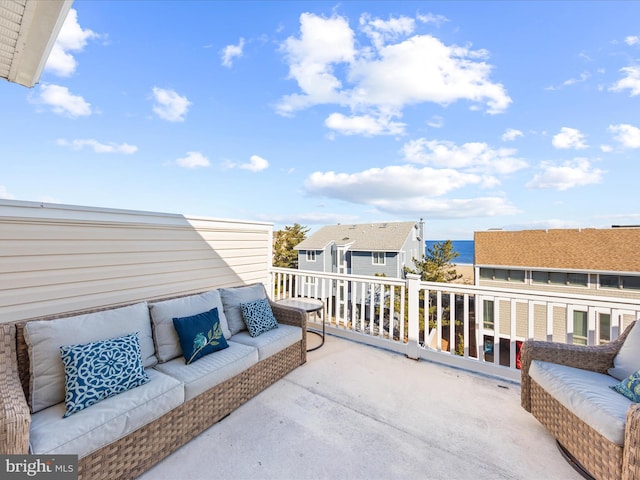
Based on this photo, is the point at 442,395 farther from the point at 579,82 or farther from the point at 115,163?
the point at 115,163

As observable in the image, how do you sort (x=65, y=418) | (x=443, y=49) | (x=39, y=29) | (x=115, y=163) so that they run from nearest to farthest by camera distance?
(x=65, y=418), (x=39, y=29), (x=443, y=49), (x=115, y=163)

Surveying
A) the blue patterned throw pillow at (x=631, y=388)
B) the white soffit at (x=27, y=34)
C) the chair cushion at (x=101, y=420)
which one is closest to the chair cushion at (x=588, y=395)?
the blue patterned throw pillow at (x=631, y=388)

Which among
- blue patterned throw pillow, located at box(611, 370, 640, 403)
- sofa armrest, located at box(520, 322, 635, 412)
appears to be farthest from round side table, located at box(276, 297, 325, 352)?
blue patterned throw pillow, located at box(611, 370, 640, 403)

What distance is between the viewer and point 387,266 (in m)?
14.2

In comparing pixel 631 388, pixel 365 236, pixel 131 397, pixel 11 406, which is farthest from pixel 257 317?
pixel 365 236

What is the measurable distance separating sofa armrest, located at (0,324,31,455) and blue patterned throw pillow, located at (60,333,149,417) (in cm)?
22

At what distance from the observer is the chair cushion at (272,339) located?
2688 millimetres

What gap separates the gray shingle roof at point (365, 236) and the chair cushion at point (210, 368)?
12174mm

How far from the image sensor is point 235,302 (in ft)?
10.3

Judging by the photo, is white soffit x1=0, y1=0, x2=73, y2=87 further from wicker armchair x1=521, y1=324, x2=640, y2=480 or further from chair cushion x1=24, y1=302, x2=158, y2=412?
wicker armchair x1=521, y1=324, x2=640, y2=480

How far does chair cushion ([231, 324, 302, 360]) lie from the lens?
8.82 feet

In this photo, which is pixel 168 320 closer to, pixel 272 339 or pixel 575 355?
pixel 272 339

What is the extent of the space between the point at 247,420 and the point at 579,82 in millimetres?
8191

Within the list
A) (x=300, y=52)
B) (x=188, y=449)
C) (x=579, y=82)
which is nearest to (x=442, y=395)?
(x=188, y=449)
